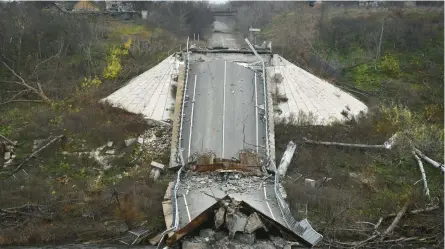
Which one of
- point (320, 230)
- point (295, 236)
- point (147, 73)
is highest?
point (147, 73)

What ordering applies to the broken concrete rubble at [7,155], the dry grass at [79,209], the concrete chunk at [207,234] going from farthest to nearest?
the broken concrete rubble at [7,155] < the dry grass at [79,209] < the concrete chunk at [207,234]

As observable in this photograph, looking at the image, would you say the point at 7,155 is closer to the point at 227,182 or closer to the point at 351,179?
the point at 227,182

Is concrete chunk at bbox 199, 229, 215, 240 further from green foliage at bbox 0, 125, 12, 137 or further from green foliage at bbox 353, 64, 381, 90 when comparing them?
green foliage at bbox 353, 64, 381, 90

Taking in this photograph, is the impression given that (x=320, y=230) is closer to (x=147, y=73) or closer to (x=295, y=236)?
(x=295, y=236)

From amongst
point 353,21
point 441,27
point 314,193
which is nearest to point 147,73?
point 314,193

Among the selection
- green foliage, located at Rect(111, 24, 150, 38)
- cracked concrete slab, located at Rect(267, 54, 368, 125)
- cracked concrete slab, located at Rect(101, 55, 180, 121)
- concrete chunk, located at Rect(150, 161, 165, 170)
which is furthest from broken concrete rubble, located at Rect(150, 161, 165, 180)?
green foliage, located at Rect(111, 24, 150, 38)

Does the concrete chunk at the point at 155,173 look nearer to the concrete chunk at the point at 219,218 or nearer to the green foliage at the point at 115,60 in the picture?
the concrete chunk at the point at 219,218

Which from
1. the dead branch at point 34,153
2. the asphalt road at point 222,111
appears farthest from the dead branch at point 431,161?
the dead branch at point 34,153
